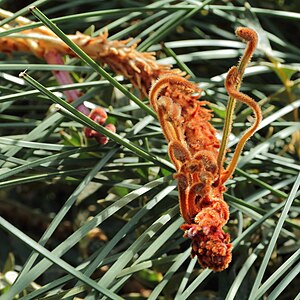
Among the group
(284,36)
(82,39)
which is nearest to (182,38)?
(284,36)

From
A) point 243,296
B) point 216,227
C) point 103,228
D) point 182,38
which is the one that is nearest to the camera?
point 216,227

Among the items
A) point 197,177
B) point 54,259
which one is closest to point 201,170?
point 197,177

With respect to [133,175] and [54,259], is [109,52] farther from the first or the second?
[54,259]

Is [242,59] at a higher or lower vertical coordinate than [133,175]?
higher

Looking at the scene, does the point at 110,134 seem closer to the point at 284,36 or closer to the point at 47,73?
the point at 47,73

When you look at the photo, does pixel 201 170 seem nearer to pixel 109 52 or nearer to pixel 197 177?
pixel 197 177

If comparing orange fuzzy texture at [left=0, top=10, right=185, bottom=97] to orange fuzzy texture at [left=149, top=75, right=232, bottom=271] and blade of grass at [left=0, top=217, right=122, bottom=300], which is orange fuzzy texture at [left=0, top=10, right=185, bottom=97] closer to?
orange fuzzy texture at [left=149, top=75, right=232, bottom=271]

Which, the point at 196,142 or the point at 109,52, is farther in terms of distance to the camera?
the point at 109,52

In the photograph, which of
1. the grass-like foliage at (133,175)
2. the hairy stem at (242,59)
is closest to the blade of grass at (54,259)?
the grass-like foliage at (133,175)
